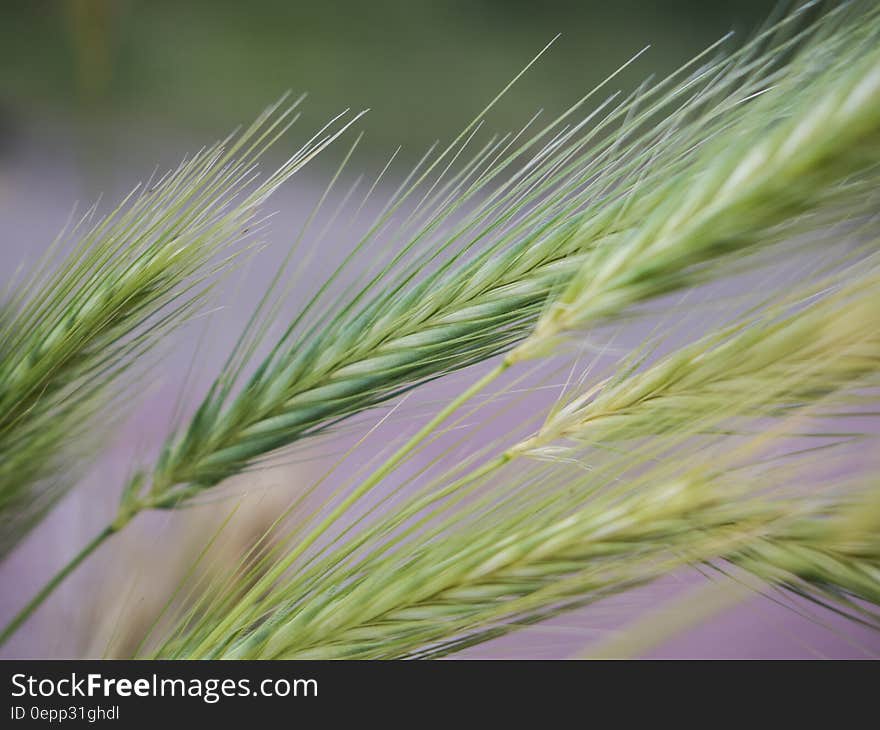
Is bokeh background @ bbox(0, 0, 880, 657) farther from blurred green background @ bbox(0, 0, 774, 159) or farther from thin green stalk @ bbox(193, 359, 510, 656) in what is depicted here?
thin green stalk @ bbox(193, 359, 510, 656)

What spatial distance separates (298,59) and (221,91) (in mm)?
79

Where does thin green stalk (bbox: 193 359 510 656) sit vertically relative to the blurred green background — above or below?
below

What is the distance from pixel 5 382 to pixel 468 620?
10.4 inches

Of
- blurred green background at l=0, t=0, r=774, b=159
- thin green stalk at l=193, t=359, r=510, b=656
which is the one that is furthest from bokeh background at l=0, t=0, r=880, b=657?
thin green stalk at l=193, t=359, r=510, b=656

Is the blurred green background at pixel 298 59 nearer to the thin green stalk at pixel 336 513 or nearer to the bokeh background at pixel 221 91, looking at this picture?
the bokeh background at pixel 221 91

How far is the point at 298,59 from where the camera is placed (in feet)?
2.17

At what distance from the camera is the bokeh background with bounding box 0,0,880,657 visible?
2.05 feet

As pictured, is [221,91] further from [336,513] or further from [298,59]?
[336,513]

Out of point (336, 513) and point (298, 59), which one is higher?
point (298, 59)

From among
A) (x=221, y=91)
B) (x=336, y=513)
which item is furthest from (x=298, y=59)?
(x=336, y=513)

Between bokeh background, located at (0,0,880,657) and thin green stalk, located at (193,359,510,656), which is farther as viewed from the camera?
bokeh background, located at (0,0,880,657)

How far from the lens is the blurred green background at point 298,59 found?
0.64 meters
